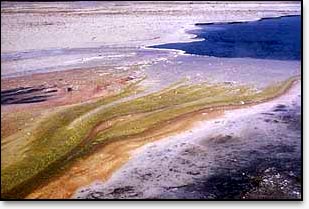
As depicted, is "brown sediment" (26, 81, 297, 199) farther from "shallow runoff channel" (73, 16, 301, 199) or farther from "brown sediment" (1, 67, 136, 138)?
"brown sediment" (1, 67, 136, 138)

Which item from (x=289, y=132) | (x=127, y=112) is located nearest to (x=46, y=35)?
(x=127, y=112)

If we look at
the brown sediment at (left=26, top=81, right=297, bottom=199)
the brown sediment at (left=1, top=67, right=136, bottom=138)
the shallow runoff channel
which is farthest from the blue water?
the brown sediment at (left=1, top=67, right=136, bottom=138)

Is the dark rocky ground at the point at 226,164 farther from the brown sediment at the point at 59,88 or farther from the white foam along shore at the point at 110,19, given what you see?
the white foam along shore at the point at 110,19

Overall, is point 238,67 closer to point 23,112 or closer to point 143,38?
point 143,38

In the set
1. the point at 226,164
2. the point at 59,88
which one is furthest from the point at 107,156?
the point at 226,164

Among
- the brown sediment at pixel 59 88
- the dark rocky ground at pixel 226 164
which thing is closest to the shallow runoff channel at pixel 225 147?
the dark rocky ground at pixel 226 164

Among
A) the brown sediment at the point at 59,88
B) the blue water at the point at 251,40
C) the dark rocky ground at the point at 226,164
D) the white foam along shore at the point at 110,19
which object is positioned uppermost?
the white foam along shore at the point at 110,19

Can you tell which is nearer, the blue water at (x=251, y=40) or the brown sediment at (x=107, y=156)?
the brown sediment at (x=107, y=156)
